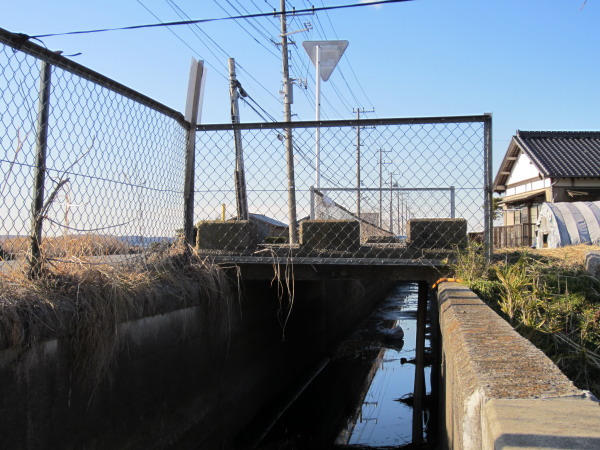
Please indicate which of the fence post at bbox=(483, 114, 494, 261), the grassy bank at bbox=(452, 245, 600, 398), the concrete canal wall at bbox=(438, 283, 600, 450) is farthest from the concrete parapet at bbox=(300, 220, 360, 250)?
the concrete canal wall at bbox=(438, 283, 600, 450)

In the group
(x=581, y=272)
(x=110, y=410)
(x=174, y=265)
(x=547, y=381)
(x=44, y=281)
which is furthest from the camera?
(x=581, y=272)

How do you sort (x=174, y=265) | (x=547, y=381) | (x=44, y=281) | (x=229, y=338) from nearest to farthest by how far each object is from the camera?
(x=547, y=381) → (x=44, y=281) → (x=174, y=265) → (x=229, y=338)

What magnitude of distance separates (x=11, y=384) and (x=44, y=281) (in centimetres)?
77

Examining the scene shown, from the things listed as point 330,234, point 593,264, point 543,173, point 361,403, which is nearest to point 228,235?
point 330,234

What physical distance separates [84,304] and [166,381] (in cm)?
142

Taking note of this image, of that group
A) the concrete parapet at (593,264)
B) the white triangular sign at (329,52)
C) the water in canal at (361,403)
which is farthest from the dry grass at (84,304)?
the white triangular sign at (329,52)

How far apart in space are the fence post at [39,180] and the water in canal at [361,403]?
3.86 metres

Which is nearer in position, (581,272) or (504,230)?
(581,272)

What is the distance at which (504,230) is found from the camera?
21266 millimetres

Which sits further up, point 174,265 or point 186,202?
point 186,202

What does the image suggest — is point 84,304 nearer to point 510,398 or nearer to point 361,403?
point 510,398

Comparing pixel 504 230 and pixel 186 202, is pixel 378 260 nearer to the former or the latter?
pixel 186 202

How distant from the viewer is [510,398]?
78.0 inches

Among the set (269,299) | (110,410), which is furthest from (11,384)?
(269,299)
